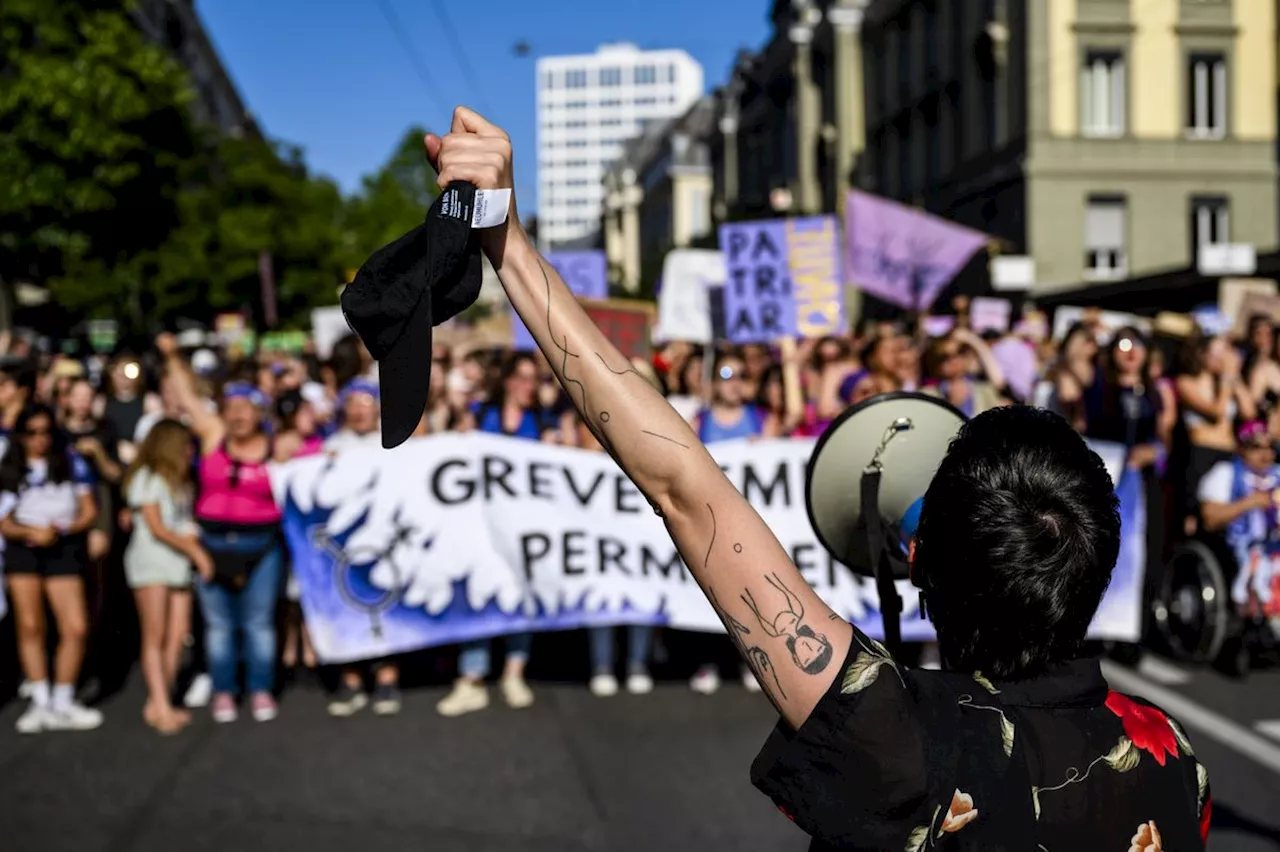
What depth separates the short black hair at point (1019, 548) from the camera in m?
1.74

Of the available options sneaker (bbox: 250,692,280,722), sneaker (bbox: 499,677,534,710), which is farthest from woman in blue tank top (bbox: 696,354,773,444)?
sneaker (bbox: 250,692,280,722)

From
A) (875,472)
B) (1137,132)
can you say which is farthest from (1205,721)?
(1137,132)

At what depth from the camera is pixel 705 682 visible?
8.09 m

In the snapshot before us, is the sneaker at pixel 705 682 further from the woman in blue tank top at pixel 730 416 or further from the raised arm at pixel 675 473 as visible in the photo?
the raised arm at pixel 675 473

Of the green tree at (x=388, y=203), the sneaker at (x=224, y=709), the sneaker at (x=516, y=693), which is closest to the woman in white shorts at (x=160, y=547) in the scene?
the sneaker at (x=224, y=709)

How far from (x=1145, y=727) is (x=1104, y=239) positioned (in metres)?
33.5

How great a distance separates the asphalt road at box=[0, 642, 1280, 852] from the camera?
5547 millimetres

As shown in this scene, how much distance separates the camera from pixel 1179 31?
107 feet

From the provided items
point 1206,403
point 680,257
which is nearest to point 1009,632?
point 1206,403

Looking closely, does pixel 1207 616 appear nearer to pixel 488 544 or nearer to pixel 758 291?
pixel 488 544

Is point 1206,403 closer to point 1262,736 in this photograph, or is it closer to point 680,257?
point 1262,736

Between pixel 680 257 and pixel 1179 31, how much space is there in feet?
77.4

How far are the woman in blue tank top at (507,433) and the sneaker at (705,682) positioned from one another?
3.03 feet

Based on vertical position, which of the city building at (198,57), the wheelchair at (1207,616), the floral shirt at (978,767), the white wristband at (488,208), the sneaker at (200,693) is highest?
the city building at (198,57)
